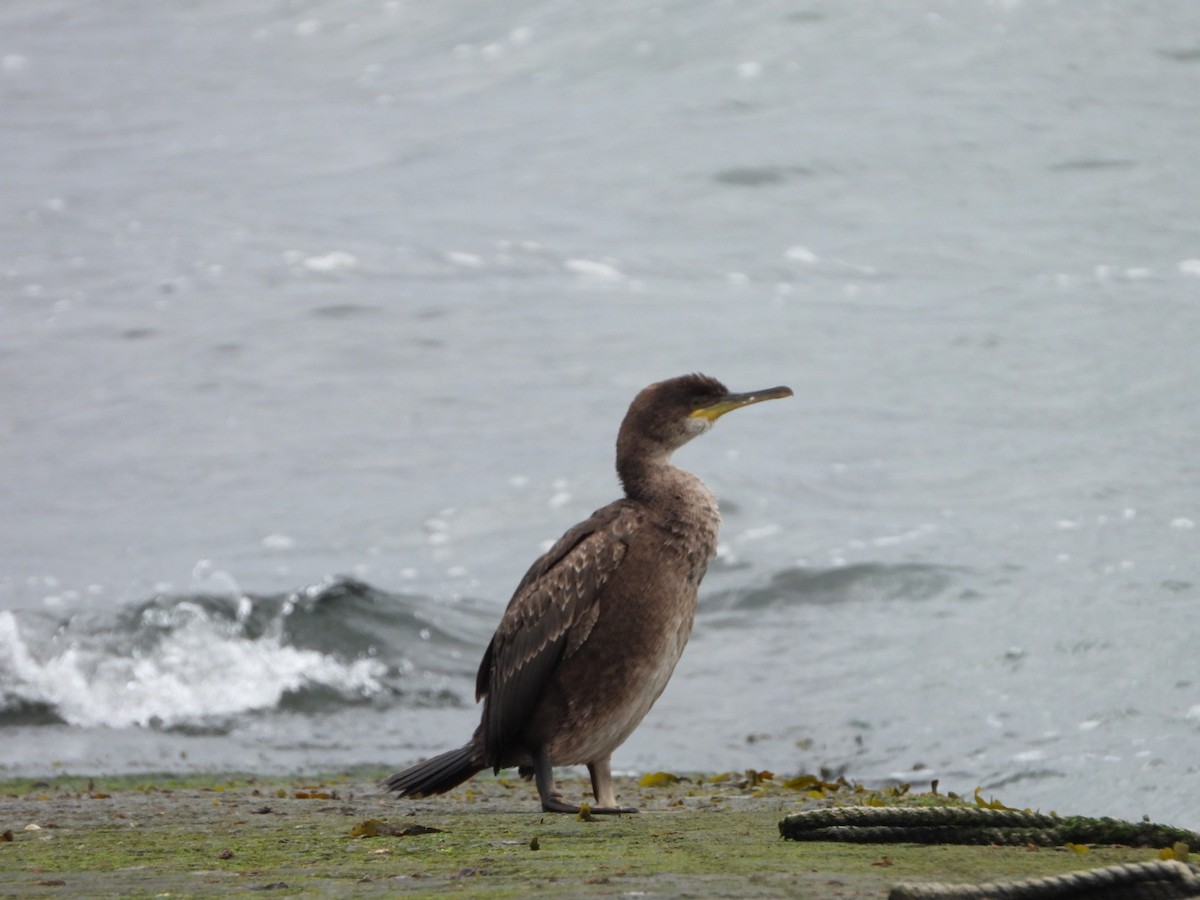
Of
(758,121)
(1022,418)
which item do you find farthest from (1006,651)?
(758,121)

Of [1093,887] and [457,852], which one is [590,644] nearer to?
[457,852]

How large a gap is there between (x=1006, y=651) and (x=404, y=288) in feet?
44.9

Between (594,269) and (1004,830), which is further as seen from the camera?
(594,269)

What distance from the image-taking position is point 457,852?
4.86 m

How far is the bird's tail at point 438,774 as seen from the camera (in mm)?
6402

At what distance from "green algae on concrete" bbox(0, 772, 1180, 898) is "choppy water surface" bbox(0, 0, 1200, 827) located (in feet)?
9.57

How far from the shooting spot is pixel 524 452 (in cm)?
1764

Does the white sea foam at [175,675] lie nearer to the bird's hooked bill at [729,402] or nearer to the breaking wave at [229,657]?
the breaking wave at [229,657]

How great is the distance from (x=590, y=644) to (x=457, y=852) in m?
1.50

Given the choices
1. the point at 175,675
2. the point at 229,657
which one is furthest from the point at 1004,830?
the point at 229,657

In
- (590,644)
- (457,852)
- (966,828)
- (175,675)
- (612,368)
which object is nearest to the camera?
(966,828)

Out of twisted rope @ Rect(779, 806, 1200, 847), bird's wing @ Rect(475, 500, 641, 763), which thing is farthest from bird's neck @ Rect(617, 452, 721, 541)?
twisted rope @ Rect(779, 806, 1200, 847)

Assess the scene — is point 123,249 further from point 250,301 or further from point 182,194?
point 250,301

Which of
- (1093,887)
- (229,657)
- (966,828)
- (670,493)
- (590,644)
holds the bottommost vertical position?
(229,657)
